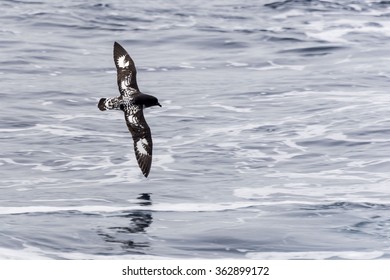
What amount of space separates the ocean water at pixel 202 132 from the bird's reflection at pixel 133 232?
0.16 feet

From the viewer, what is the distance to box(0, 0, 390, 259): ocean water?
1440 centimetres

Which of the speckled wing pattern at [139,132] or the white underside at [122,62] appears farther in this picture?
the white underside at [122,62]

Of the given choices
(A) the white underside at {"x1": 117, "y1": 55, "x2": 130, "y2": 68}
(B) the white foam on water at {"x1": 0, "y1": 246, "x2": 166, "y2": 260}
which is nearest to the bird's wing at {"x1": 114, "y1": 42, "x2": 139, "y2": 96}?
(A) the white underside at {"x1": 117, "y1": 55, "x2": 130, "y2": 68}

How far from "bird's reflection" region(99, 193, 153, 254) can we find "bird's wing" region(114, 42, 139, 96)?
1.94 metres

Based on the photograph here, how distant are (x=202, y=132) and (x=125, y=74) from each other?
3.68 m

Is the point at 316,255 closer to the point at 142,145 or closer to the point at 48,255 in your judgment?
the point at 48,255

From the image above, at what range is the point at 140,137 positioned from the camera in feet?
53.8

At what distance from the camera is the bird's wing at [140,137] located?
16344mm

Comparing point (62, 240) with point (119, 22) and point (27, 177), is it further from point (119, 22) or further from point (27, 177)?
point (119, 22)

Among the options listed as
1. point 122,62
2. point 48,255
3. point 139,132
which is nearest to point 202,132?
point 122,62

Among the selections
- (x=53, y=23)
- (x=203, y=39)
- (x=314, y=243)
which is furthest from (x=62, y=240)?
(x=53, y=23)

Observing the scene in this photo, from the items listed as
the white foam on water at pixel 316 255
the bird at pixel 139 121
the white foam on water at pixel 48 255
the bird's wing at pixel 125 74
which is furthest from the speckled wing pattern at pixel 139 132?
the white foam on water at pixel 316 255

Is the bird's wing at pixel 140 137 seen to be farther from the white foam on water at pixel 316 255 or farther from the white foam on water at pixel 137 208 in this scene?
the white foam on water at pixel 316 255

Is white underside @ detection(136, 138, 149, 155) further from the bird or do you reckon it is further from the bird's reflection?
the bird's reflection
